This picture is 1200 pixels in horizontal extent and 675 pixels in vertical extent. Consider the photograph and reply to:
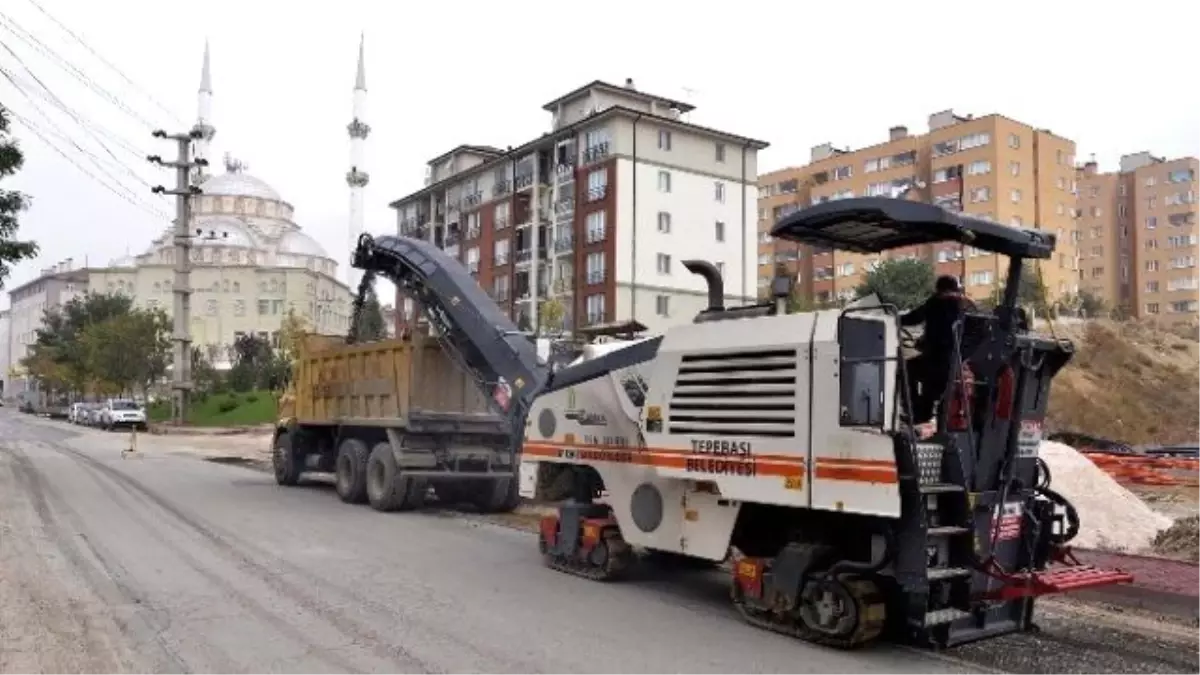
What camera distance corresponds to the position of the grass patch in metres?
55.4

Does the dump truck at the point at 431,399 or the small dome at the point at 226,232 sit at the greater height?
the small dome at the point at 226,232

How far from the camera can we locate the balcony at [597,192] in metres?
60.9

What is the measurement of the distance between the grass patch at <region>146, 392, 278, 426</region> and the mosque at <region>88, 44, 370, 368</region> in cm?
3760

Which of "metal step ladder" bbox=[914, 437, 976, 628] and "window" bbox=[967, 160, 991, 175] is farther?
"window" bbox=[967, 160, 991, 175]

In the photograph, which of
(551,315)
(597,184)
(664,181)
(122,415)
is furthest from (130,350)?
(664,181)

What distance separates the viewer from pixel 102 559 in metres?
10.5

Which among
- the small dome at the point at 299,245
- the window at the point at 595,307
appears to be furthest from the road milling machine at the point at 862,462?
the small dome at the point at 299,245

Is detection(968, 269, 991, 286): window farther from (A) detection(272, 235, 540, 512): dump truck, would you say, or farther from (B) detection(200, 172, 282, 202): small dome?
(B) detection(200, 172, 282, 202): small dome

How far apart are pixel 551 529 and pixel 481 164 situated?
2547 inches

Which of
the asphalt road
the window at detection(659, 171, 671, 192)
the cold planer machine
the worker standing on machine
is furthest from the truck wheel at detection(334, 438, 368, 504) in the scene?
the window at detection(659, 171, 671, 192)

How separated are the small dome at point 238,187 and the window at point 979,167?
76.0m

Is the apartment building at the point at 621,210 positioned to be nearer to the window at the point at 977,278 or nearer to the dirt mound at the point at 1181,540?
the window at the point at 977,278

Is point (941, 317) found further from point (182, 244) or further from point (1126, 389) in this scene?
point (182, 244)

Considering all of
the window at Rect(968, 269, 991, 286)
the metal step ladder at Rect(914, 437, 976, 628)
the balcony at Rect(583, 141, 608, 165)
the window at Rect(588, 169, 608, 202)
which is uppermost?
the balcony at Rect(583, 141, 608, 165)
